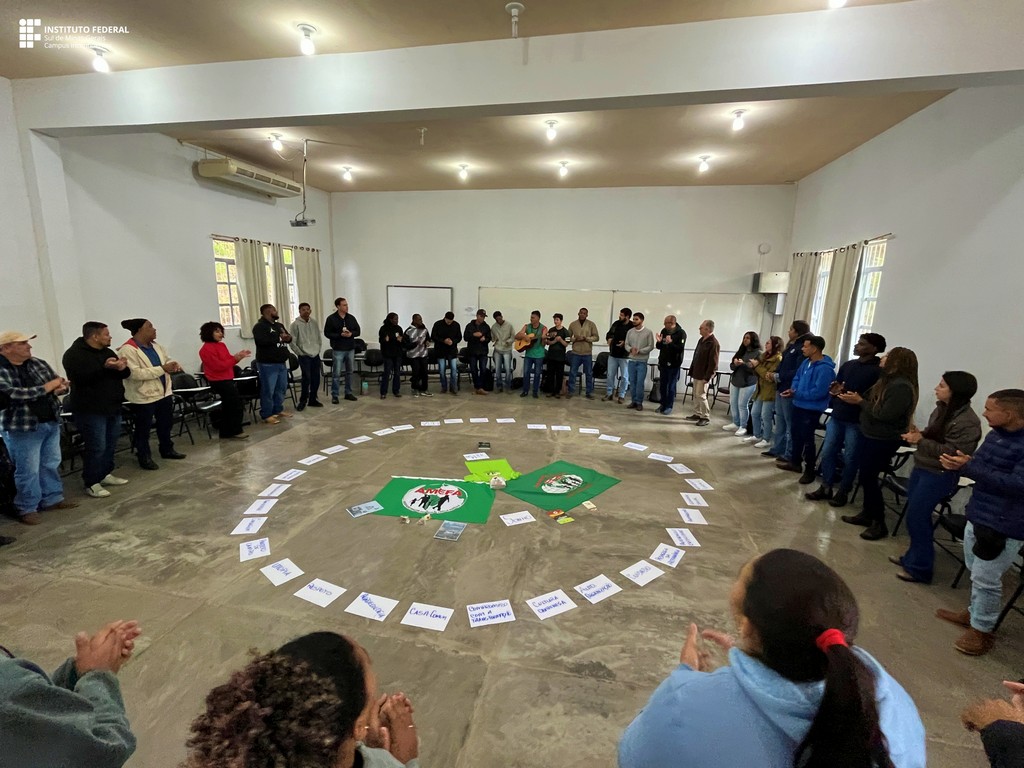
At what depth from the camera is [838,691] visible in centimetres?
68

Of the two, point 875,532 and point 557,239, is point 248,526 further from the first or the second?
point 557,239

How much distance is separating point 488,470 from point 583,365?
3.99 m

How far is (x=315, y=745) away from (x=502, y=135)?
593 centimetres

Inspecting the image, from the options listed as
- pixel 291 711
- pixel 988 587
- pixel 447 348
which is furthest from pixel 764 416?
pixel 291 711

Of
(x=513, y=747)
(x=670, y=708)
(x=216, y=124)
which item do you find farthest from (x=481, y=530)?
(x=216, y=124)

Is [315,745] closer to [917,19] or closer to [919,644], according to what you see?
[919,644]

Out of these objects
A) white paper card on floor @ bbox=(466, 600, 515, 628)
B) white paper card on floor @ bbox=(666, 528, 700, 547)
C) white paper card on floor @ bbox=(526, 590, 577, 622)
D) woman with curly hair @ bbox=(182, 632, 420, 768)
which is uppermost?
woman with curly hair @ bbox=(182, 632, 420, 768)

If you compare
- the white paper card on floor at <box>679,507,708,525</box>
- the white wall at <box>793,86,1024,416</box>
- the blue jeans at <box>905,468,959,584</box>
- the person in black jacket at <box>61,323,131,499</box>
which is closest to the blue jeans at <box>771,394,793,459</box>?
the white wall at <box>793,86,1024,416</box>

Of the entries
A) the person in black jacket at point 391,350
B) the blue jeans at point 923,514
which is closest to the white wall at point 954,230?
Result: the blue jeans at point 923,514

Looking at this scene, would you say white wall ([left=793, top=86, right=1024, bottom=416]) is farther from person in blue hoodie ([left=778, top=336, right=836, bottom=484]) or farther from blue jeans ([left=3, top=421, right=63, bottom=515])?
blue jeans ([left=3, top=421, right=63, bottom=515])

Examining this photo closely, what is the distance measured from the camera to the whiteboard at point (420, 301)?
9203 millimetres

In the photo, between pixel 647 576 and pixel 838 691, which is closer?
pixel 838 691

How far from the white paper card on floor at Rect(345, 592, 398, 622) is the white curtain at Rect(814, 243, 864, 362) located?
19.6 ft

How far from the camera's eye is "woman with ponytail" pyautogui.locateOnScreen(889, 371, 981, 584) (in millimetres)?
2609
